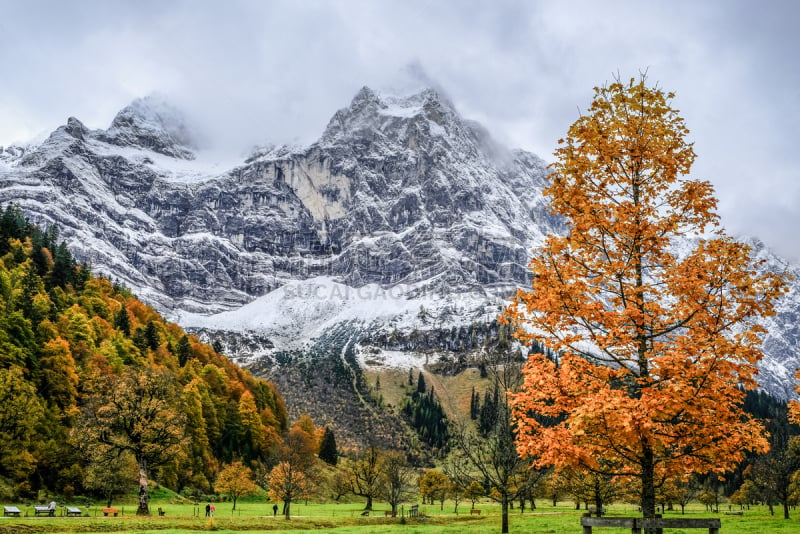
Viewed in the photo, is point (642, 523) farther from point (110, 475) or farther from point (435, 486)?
point (435, 486)

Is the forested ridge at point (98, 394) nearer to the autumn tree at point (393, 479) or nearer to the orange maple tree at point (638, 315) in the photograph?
the autumn tree at point (393, 479)

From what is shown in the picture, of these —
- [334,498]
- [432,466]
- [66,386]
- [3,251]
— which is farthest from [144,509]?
[432,466]

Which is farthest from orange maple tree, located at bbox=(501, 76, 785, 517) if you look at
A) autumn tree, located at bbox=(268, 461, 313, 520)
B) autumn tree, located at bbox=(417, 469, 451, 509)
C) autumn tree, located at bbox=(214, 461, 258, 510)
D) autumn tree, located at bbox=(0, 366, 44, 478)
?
autumn tree, located at bbox=(417, 469, 451, 509)

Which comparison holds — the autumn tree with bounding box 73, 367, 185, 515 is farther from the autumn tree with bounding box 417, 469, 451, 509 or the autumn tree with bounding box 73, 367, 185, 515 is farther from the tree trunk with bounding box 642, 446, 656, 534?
the autumn tree with bounding box 417, 469, 451, 509

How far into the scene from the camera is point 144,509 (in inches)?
1775

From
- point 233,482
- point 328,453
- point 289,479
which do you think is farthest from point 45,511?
point 328,453

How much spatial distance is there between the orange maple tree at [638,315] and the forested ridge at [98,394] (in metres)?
45.5

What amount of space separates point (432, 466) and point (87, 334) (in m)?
128

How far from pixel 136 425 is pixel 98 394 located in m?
17.2

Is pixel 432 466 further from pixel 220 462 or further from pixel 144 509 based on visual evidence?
pixel 144 509

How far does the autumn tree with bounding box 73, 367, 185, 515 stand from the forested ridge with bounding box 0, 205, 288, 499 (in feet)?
0.36

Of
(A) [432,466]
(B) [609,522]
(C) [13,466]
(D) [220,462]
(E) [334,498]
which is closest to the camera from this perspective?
(B) [609,522]

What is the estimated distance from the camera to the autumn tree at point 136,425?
4825 centimetres

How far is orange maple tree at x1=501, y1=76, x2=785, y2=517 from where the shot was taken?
11164 millimetres
